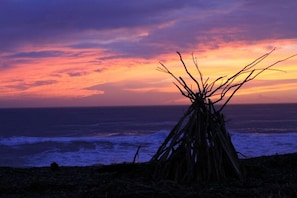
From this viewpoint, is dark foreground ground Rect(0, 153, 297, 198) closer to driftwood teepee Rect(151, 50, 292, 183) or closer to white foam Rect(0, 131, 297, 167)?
driftwood teepee Rect(151, 50, 292, 183)

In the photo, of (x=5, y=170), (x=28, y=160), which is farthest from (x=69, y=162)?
(x=5, y=170)

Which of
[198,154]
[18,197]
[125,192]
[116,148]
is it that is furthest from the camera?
[116,148]

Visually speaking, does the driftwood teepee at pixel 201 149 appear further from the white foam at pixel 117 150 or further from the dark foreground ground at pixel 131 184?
the white foam at pixel 117 150

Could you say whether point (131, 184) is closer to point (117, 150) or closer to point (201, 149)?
point (201, 149)

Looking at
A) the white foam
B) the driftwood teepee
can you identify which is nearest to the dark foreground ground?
the driftwood teepee

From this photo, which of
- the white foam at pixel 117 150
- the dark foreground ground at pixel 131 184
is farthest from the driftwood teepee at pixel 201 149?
the white foam at pixel 117 150

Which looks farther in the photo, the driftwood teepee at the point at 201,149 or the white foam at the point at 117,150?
the white foam at the point at 117,150

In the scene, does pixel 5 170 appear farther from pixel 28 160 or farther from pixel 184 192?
pixel 28 160

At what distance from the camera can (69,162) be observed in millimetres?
20609

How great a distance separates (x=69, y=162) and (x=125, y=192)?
51.2ft

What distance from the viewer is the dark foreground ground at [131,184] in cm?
564

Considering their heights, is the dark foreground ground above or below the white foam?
above

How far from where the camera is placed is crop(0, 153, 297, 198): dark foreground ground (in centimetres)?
564

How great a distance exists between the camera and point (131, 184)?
5.75m
